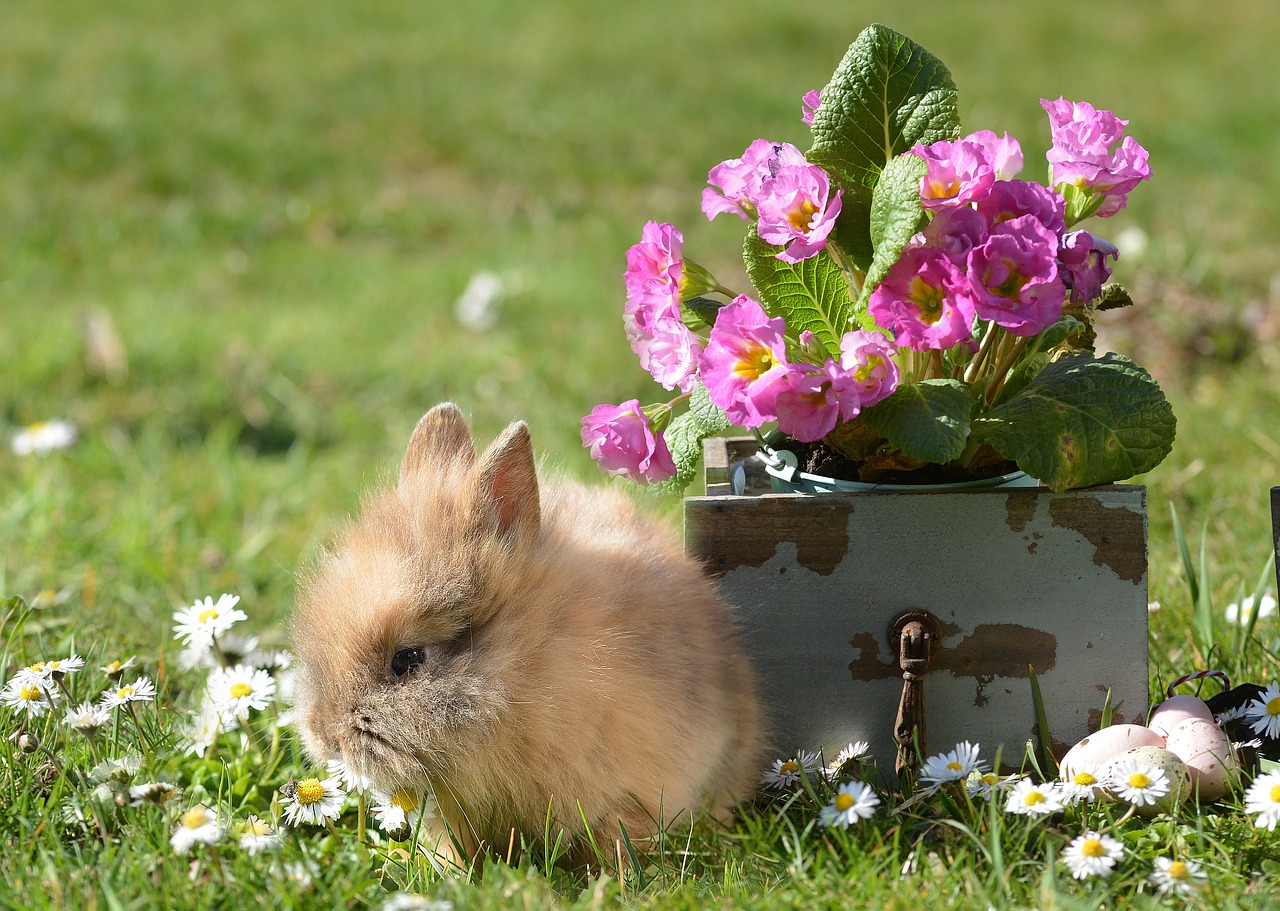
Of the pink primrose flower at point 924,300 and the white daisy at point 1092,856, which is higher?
the pink primrose flower at point 924,300

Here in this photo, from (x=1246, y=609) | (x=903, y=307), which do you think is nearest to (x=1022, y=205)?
(x=903, y=307)

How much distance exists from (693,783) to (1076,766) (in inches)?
24.6

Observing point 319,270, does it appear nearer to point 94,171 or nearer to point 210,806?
point 94,171

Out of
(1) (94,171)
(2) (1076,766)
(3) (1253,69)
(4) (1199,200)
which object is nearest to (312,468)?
(2) (1076,766)

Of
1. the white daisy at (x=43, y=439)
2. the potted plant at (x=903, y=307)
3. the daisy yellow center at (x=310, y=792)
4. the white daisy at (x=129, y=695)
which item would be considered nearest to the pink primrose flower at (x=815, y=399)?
the potted plant at (x=903, y=307)

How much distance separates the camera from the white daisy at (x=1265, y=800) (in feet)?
6.13

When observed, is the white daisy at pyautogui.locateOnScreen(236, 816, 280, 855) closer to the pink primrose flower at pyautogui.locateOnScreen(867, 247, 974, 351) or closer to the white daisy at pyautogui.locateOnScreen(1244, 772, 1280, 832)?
the pink primrose flower at pyautogui.locateOnScreen(867, 247, 974, 351)

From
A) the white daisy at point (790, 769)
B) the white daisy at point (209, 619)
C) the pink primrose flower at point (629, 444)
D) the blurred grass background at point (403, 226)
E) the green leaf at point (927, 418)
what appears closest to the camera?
the green leaf at point (927, 418)

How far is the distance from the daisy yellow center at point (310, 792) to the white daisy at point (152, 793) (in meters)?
0.20

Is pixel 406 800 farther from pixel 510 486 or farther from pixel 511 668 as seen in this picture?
pixel 510 486

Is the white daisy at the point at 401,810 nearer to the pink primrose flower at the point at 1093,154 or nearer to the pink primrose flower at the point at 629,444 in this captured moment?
the pink primrose flower at the point at 629,444

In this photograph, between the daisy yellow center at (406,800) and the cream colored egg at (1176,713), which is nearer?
the daisy yellow center at (406,800)

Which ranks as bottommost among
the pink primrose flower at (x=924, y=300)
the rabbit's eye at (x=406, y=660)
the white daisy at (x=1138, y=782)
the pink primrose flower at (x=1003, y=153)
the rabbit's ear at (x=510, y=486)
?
the white daisy at (x=1138, y=782)

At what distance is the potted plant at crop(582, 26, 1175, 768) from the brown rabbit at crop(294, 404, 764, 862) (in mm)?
161
